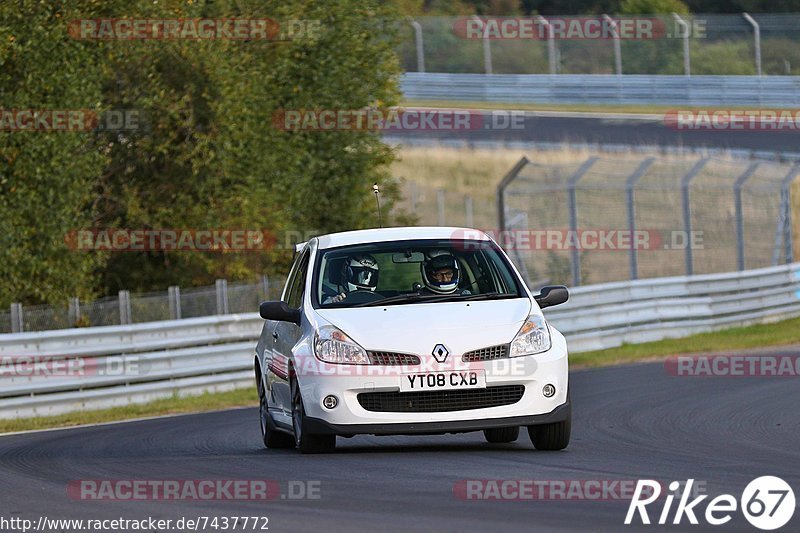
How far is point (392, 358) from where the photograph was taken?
10.2m

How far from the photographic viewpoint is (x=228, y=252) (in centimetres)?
2684

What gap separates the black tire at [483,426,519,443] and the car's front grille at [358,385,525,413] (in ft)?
3.62

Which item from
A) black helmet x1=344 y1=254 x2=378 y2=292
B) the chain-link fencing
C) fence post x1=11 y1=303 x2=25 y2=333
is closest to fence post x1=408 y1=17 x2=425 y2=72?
the chain-link fencing

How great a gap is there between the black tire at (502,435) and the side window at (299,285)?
1695 millimetres

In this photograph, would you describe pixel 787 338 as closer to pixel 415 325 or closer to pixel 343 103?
pixel 343 103

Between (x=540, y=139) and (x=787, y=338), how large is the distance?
17.8 meters

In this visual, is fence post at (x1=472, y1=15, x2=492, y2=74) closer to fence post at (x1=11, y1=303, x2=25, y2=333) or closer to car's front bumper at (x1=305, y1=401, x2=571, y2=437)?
fence post at (x1=11, y1=303, x2=25, y2=333)

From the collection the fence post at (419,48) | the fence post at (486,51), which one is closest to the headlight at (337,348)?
the fence post at (486,51)

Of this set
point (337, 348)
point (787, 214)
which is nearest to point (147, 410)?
point (337, 348)

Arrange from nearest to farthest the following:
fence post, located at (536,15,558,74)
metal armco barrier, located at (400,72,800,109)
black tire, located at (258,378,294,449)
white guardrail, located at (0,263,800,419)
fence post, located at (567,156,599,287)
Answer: black tire, located at (258,378,294,449) < white guardrail, located at (0,263,800,419) < fence post, located at (567,156,599,287) < metal armco barrier, located at (400,72,800,109) < fence post, located at (536,15,558,74)

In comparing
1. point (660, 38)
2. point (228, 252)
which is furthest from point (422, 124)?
point (228, 252)

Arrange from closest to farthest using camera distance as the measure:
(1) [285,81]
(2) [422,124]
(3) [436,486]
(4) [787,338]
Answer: (3) [436,486] → (4) [787,338] → (1) [285,81] → (2) [422,124]

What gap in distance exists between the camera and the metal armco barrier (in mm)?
39406

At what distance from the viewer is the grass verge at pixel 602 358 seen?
17.8 m
